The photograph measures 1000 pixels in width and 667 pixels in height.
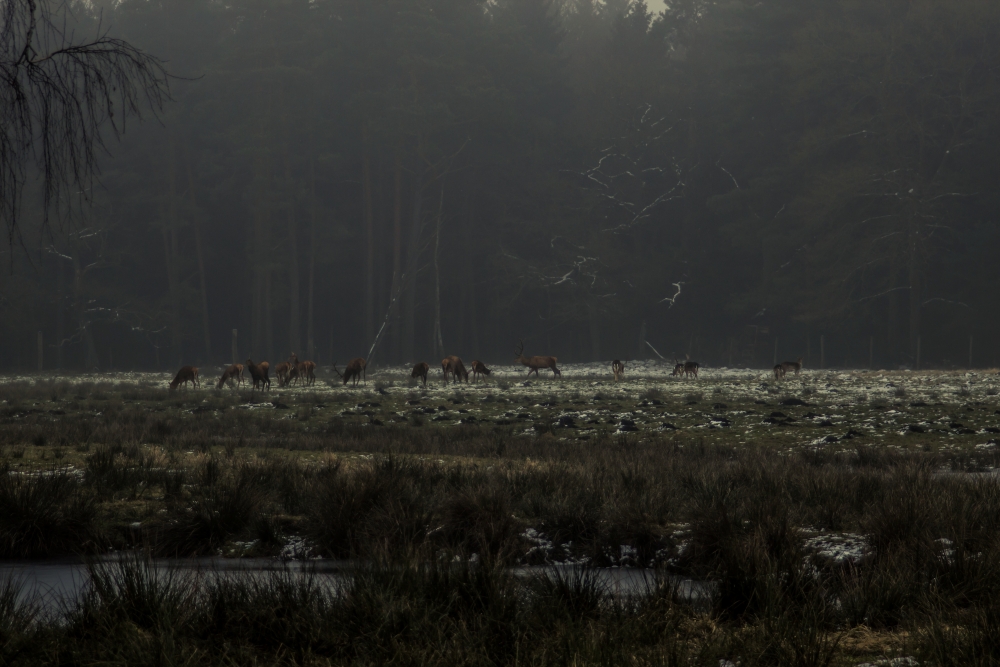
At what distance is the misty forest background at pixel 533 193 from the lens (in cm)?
5634

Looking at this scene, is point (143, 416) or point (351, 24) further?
point (351, 24)

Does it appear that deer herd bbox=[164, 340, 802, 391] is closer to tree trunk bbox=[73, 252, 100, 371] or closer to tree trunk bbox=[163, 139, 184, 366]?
tree trunk bbox=[73, 252, 100, 371]

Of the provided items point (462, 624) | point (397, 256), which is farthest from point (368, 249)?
point (462, 624)

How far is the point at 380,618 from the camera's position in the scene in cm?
569

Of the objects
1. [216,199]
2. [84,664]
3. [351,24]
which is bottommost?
[84,664]

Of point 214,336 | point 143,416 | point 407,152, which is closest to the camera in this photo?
point 143,416

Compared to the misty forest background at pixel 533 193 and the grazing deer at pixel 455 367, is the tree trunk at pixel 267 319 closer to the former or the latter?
the misty forest background at pixel 533 193

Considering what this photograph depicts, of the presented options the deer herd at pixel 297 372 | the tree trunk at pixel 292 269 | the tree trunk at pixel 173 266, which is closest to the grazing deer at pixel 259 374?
the deer herd at pixel 297 372

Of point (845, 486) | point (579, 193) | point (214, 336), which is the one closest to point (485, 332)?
point (579, 193)

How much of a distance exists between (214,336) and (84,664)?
2811 inches

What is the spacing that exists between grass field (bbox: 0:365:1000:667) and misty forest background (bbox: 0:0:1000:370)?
4299 centimetres

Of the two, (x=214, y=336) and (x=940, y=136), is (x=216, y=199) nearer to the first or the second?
(x=214, y=336)

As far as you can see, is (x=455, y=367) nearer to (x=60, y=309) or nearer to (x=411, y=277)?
(x=411, y=277)

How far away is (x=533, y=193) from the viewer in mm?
68562
